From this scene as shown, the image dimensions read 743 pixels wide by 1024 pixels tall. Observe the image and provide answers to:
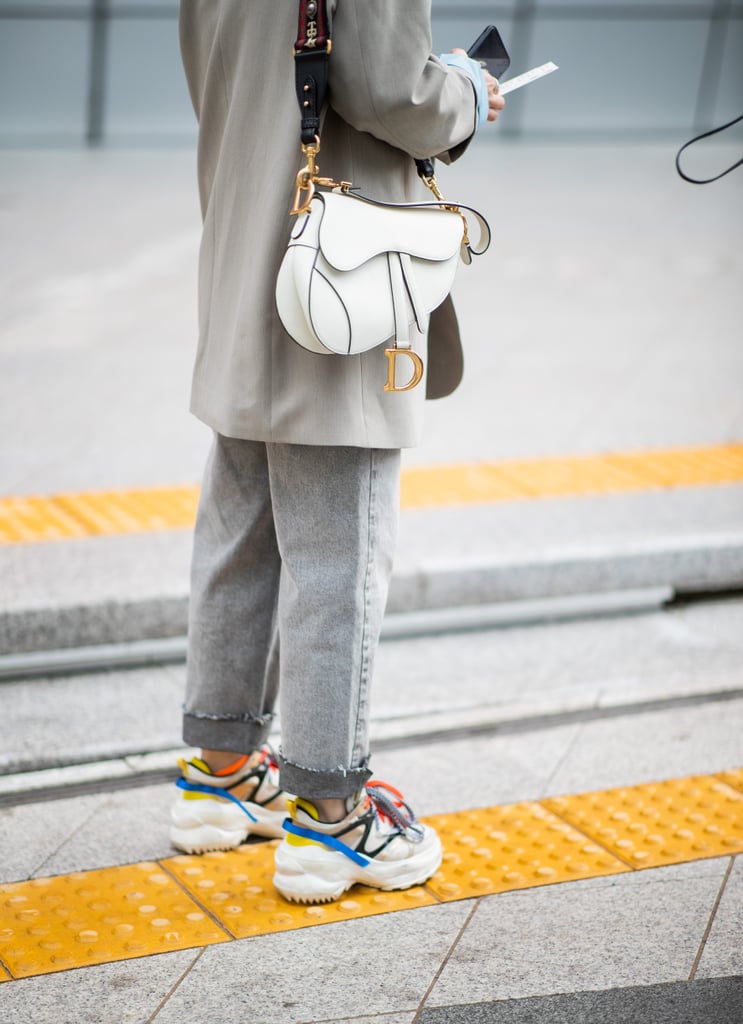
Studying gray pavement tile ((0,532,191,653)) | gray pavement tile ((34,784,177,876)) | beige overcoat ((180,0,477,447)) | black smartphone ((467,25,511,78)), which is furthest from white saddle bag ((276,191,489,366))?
gray pavement tile ((0,532,191,653))

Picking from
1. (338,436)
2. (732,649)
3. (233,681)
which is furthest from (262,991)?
(732,649)

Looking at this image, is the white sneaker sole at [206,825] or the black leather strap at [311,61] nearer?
the black leather strap at [311,61]

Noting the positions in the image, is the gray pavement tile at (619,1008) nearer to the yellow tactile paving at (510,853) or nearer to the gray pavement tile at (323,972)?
the gray pavement tile at (323,972)

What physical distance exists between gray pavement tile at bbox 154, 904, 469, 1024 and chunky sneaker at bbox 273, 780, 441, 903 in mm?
81

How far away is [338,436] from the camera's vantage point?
207 cm

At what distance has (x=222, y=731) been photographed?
7.96 feet

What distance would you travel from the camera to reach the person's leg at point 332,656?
2.18 metres

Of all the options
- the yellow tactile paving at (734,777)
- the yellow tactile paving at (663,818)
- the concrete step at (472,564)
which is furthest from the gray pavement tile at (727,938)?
the concrete step at (472,564)

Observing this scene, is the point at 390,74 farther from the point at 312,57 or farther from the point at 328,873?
the point at 328,873

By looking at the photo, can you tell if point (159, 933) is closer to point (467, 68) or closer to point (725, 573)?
point (467, 68)

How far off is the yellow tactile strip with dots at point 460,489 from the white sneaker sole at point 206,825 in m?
1.34

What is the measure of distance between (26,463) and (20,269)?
2.54 m

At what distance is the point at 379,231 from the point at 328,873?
3.66ft

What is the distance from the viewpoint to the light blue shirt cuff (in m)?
2.08
